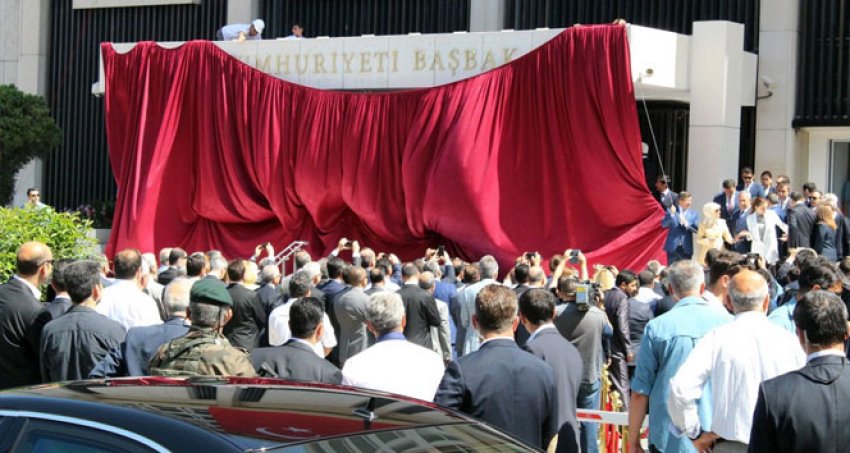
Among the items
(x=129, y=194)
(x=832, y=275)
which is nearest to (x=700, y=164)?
(x=129, y=194)

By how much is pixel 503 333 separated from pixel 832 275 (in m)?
2.54

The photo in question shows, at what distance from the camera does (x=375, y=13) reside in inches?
998

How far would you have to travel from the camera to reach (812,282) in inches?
302

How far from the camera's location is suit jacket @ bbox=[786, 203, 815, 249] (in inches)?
647

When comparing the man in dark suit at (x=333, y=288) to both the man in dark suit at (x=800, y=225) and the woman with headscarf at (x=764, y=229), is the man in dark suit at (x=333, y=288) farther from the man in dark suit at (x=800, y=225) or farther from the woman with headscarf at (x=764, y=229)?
the man in dark suit at (x=800, y=225)

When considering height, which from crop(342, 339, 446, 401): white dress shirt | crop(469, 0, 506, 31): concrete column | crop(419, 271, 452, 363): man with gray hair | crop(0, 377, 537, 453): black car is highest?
crop(469, 0, 506, 31): concrete column

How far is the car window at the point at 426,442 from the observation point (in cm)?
377

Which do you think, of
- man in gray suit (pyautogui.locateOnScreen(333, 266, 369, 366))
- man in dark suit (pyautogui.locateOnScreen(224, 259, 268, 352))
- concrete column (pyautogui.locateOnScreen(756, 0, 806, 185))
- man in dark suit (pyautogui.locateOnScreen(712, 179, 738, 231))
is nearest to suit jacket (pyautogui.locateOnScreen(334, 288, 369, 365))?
man in gray suit (pyautogui.locateOnScreen(333, 266, 369, 366))

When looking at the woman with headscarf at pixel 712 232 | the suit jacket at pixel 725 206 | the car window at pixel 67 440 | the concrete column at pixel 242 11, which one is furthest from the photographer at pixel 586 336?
the concrete column at pixel 242 11

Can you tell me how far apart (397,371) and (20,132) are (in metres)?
20.9

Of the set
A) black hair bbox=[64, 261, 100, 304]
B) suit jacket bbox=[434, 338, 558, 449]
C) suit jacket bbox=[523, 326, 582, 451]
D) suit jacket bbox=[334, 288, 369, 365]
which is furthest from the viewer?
suit jacket bbox=[334, 288, 369, 365]

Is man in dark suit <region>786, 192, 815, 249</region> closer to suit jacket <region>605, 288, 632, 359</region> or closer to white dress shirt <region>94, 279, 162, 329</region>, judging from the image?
suit jacket <region>605, 288, 632, 359</region>

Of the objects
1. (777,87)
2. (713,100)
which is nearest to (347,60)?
(713,100)

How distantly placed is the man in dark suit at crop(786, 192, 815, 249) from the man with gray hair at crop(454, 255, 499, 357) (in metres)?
5.54
